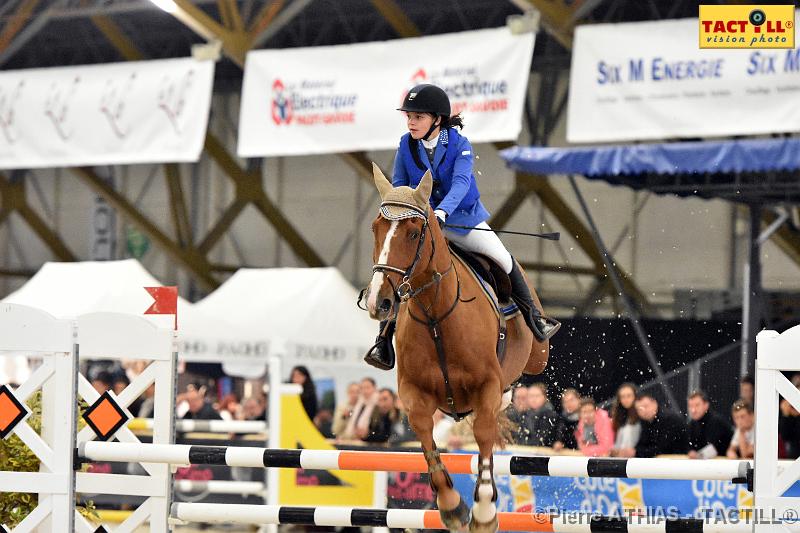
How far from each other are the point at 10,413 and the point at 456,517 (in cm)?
193

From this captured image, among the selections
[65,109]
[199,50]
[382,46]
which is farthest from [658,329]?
[65,109]

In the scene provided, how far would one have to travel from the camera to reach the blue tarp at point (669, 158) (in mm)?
9367

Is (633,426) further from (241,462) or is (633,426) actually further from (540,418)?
(241,462)

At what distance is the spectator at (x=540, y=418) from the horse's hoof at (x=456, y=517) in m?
3.40

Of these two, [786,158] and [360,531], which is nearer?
[786,158]

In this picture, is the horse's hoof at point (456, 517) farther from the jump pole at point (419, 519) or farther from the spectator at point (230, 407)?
the spectator at point (230, 407)

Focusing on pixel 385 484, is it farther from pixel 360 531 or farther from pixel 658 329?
pixel 658 329

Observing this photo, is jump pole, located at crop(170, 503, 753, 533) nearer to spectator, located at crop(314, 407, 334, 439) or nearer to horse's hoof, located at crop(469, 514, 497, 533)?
horse's hoof, located at crop(469, 514, 497, 533)

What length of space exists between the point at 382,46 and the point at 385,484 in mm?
6014

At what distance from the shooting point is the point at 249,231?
19734mm

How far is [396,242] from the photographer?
4414mm

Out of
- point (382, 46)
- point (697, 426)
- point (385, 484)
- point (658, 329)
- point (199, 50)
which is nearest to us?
point (697, 426)

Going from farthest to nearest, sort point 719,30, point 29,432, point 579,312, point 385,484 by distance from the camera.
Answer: point 579,312, point 719,30, point 385,484, point 29,432

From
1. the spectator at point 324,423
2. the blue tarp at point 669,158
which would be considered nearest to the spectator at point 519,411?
the spectator at point 324,423
